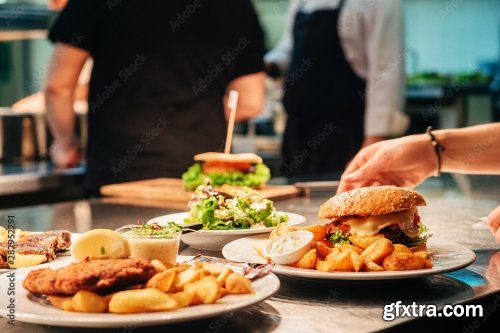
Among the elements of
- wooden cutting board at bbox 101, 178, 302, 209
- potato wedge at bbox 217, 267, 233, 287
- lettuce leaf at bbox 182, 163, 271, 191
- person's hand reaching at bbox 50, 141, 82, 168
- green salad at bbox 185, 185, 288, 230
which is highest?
potato wedge at bbox 217, 267, 233, 287

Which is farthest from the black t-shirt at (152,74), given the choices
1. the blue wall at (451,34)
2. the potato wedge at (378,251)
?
the blue wall at (451,34)

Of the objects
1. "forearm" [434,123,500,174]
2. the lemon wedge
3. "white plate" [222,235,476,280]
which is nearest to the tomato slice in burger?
"forearm" [434,123,500,174]

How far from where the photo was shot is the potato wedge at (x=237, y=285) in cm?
129

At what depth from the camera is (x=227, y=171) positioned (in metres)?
3.29

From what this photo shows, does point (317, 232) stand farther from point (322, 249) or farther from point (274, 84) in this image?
point (274, 84)

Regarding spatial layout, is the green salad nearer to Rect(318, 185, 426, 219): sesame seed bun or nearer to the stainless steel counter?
the stainless steel counter

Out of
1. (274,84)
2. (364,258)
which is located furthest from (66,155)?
(364,258)

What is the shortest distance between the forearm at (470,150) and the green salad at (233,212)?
61cm

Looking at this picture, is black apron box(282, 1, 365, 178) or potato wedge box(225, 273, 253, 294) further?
black apron box(282, 1, 365, 178)

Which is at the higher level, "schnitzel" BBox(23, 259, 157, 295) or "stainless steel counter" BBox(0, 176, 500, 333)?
"schnitzel" BBox(23, 259, 157, 295)

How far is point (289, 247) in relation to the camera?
1.57 metres

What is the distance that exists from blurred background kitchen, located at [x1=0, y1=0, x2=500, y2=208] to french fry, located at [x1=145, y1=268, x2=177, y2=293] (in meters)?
2.42

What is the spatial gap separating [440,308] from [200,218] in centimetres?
83

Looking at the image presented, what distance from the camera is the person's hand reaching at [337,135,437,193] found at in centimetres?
230
